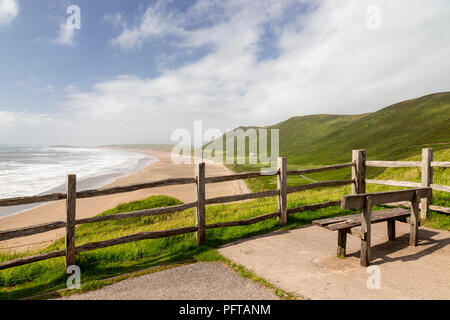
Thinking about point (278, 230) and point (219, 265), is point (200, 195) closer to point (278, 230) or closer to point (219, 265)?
point (219, 265)

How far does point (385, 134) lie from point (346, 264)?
8780 cm

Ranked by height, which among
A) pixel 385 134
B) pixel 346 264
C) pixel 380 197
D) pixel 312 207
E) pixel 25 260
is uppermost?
pixel 385 134

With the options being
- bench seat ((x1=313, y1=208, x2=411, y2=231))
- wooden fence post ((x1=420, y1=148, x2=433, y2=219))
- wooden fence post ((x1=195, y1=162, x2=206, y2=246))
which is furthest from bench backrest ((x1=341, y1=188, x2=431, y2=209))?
wooden fence post ((x1=195, y1=162, x2=206, y2=246))

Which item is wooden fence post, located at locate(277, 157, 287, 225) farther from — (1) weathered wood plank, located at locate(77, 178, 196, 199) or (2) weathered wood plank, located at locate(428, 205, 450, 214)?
(2) weathered wood plank, located at locate(428, 205, 450, 214)

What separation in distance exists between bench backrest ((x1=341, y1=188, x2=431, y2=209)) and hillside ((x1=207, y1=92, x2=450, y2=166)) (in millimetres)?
52505

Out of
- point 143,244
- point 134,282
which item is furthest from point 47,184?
point 134,282

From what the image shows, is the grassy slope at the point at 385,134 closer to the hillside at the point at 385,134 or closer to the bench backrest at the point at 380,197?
the hillside at the point at 385,134

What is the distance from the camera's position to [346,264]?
523 cm

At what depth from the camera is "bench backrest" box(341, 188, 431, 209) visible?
489 centimetres

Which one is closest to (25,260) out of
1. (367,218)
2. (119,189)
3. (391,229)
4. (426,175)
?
(119,189)

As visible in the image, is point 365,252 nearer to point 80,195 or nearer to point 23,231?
point 80,195

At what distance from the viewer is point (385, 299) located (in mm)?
3986

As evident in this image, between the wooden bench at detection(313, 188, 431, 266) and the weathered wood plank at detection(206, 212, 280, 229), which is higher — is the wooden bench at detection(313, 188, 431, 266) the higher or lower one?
the higher one

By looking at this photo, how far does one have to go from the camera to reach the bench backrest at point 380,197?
16.0ft
